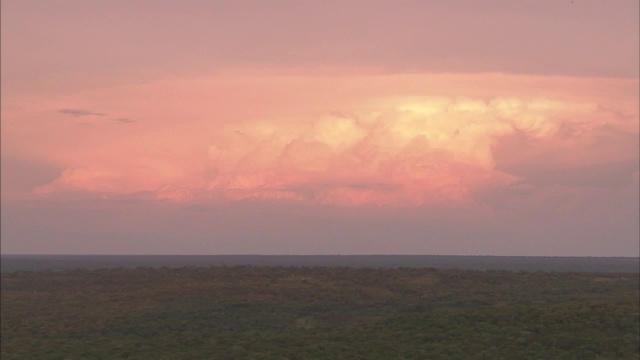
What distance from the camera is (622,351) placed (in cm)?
3631

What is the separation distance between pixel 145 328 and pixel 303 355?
14.8 meters

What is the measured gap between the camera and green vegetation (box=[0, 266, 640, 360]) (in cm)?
3856

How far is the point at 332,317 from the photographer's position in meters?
49.9

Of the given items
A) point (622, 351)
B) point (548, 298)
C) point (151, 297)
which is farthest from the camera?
point (151, 297)

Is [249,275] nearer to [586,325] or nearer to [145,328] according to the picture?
[145,328]

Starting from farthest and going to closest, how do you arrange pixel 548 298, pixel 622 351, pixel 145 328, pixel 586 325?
pixel 548 298
pixel 145 328
pixel 586 325
pixel 622 351

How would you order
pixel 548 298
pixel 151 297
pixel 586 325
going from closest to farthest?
pixel 586 325, pixel 548 298, pixel 151 297

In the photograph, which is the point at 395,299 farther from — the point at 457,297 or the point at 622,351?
the point at 622,351

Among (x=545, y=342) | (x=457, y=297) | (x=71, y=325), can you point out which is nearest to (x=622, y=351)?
(x=545, y=342)

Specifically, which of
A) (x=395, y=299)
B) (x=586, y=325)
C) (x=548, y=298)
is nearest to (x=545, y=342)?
(x=586, y=325)

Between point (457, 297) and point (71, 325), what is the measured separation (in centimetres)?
2519

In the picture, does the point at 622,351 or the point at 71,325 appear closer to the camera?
the point at 622,351

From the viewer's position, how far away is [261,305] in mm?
55375

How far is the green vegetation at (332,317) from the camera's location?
127 feet
